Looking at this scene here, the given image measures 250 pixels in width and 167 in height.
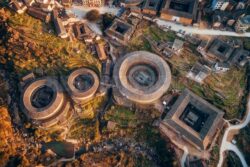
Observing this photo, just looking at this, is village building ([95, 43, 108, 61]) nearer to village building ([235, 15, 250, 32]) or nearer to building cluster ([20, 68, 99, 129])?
building cluster ([20, 68, 99, 129])

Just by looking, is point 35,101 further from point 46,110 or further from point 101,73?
point 101,73

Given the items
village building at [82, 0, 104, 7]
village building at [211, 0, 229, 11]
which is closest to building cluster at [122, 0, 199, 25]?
village building at [211, 0, 229, 11]

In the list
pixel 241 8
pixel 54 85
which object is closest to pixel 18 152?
pixel 54 85

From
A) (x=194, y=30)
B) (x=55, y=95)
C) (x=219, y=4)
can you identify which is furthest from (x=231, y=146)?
(x=55, y=95)

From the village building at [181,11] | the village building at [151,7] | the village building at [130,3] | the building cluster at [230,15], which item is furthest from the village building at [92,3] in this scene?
the building cluster at [230,15]

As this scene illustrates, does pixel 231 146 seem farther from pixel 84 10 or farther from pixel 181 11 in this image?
pixel 84 10

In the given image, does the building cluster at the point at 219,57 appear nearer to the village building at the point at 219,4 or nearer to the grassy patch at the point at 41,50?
the village building at the point at 219,4
